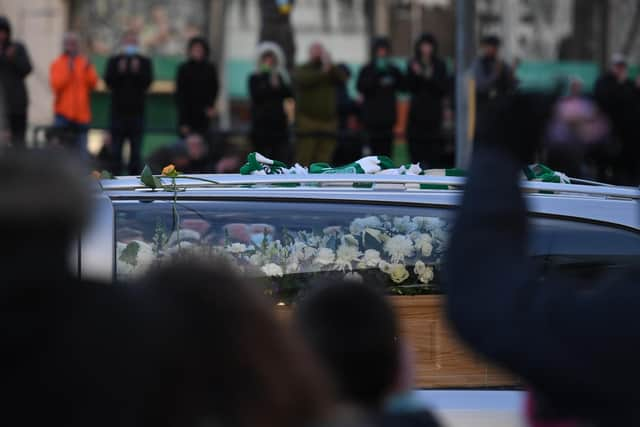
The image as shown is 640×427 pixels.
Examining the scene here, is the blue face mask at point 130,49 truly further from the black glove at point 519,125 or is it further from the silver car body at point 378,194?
the black glove at point 519,125

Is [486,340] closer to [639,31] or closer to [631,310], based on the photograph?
[631,310]

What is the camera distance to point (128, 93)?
13.4 metres

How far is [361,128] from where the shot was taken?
1464 centimetres

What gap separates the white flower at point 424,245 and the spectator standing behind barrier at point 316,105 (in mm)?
8916

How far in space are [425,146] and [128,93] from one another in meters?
3.16

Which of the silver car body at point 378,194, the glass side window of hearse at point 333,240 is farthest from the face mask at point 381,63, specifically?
the glass side window of hearse at point 333,240

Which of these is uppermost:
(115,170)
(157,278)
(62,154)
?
(62,154)

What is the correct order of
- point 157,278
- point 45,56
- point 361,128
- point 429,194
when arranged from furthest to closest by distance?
point 45,56 → point 361,128 → point 429,194 → point 157,278

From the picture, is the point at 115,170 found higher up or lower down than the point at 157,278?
lower down

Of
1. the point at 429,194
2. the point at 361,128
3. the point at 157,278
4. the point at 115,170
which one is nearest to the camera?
the point at 157,278

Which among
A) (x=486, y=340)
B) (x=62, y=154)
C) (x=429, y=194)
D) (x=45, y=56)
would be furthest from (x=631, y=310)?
(x=45, y=56)

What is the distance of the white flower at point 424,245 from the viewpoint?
174 inches

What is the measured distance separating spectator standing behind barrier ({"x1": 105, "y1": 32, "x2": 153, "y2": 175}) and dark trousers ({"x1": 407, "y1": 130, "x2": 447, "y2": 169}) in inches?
111

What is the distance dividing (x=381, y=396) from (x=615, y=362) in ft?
1.33
